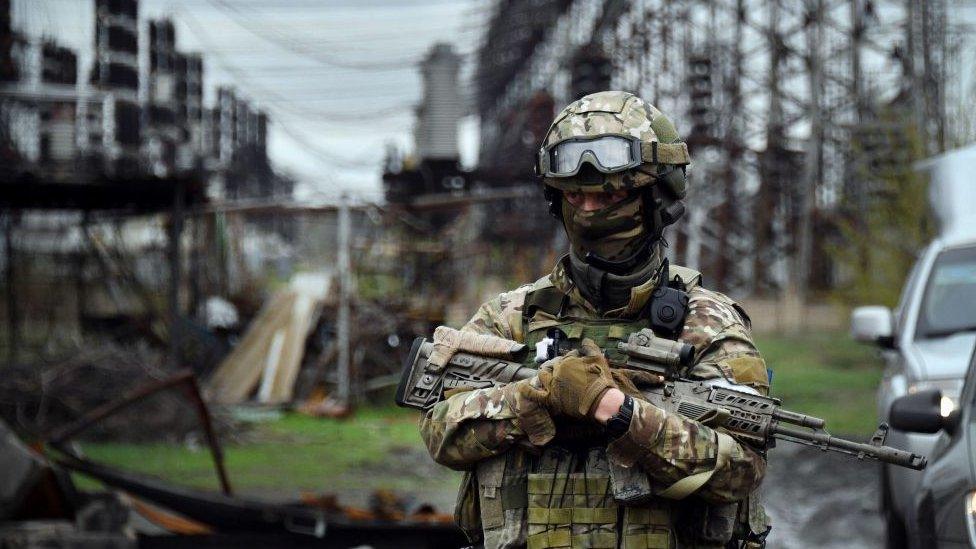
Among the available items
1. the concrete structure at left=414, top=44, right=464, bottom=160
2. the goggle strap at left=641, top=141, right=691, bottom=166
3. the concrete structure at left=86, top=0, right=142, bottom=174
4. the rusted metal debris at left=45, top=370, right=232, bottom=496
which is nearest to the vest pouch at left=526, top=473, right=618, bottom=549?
the goggle strap at left=641, top=141, right=691, bottom=166

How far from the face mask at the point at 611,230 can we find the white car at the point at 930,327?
3164mm

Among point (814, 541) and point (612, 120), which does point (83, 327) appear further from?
point (612, 120)

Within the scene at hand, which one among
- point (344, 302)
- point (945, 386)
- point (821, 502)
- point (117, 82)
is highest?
point (117, 82)

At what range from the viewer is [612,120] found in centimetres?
320

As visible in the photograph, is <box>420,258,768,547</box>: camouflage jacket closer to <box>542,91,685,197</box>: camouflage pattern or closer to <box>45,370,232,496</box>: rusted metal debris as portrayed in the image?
<box>542,91,685,197</box>: camouflage pattern

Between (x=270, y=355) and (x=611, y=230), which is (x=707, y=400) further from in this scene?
(x=270, y=355)

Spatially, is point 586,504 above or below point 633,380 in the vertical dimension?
below

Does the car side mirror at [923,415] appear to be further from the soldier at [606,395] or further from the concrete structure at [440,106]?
the concrete structure at [440,106]

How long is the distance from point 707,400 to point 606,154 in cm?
70

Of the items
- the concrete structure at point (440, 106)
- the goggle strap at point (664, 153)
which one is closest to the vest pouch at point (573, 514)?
the goggle strap at point (664, 153)

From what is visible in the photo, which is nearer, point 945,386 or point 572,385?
point 572,385

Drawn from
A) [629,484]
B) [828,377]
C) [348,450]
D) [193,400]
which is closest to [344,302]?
[348,450]

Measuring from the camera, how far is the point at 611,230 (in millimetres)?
3184

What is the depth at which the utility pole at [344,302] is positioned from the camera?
50.7 feet
